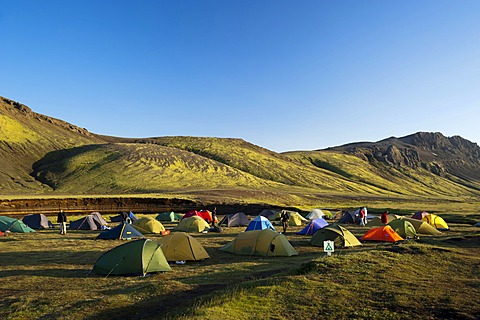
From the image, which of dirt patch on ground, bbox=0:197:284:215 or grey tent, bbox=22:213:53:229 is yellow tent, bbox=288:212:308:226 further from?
grey tent, bbox=22:213:53:229

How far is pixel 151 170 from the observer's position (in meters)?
120

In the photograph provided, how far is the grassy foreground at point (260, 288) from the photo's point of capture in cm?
987

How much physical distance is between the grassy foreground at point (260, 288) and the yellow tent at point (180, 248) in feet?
1.87

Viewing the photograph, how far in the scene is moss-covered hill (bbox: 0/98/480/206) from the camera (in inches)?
4252

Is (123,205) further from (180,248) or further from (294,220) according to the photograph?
(180,248)

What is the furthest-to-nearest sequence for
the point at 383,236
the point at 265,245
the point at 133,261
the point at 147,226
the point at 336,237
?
1. the point at 147,226
2. the point at 383,236
3. the point at 336,237
4. the point at 265,245
5. the point at 133,261

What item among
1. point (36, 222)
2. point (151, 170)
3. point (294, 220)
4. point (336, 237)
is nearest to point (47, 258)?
point (336, 237)

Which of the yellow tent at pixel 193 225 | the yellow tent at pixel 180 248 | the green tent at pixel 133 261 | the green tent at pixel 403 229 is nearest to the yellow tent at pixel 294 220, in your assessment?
the yellow tent at pixel 193 225

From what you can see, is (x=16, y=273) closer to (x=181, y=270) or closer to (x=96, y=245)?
(x=181, y=270)

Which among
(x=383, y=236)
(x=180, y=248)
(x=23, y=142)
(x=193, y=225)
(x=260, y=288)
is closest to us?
(x=260, y=288)

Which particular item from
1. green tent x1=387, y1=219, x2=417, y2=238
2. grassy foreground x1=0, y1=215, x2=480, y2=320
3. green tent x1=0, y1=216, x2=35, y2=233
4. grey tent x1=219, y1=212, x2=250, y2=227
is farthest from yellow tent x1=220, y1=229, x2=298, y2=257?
green tent x1=0, y1=216, x2=35, y2=233

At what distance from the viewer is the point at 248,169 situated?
490 ft

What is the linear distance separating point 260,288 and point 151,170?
11223cm

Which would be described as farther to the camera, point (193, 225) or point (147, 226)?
point (193, 225)
